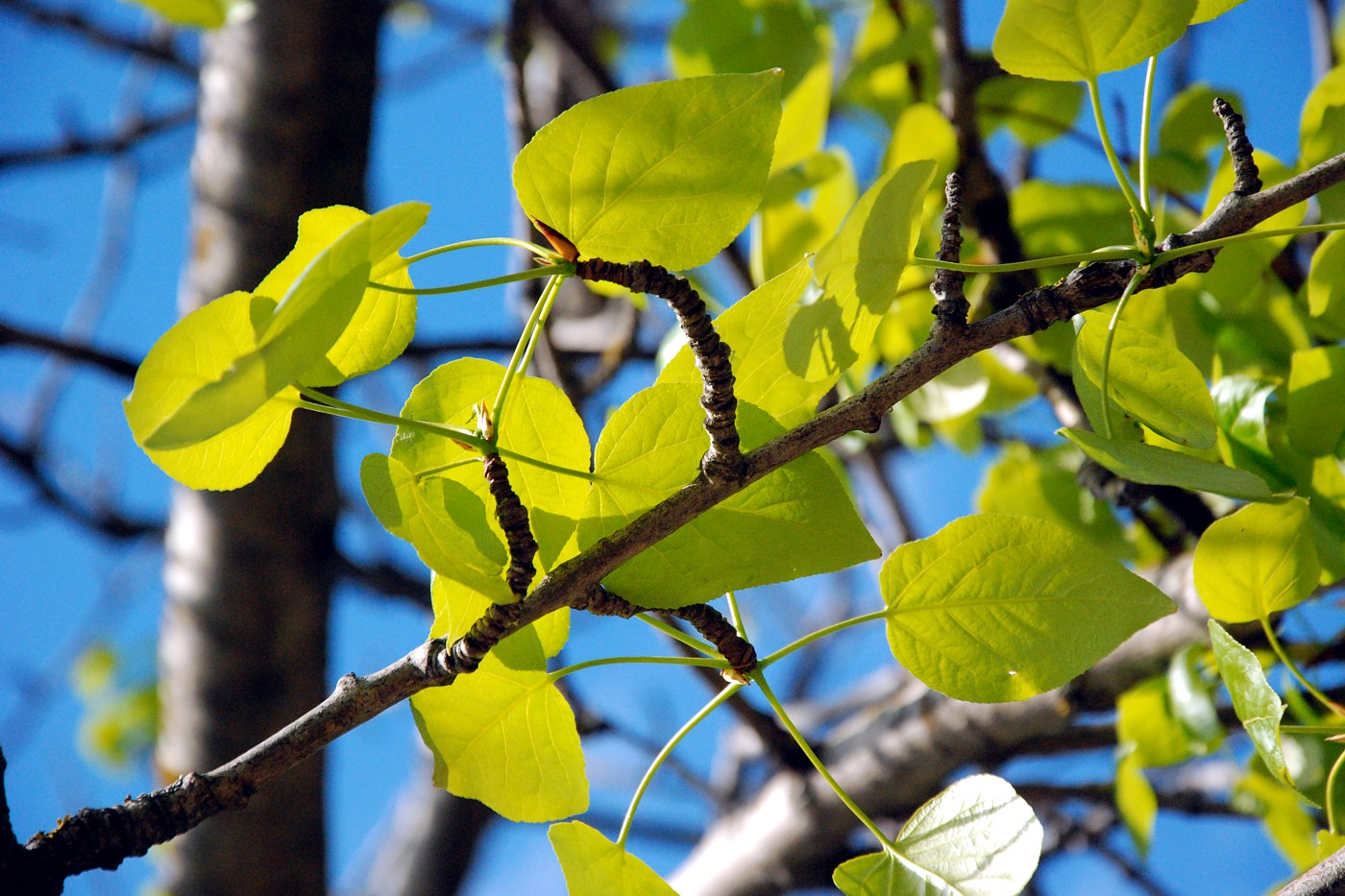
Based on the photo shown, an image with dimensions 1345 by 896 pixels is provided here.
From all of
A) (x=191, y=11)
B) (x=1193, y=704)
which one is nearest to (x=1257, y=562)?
(x=1193, y=704)

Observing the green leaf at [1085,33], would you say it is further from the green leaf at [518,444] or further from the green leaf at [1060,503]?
the green leaf at [1060,503]

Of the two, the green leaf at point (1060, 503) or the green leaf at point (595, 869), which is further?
the green leaf at point (1060, 503)

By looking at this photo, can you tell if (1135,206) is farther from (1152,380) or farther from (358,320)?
(358,320)

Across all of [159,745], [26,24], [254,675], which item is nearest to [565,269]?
[254,675]

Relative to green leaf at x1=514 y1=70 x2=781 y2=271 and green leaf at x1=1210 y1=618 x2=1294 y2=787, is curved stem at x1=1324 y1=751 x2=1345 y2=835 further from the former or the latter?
green leaf at x1=514 y1=70 x2=781 y2=271

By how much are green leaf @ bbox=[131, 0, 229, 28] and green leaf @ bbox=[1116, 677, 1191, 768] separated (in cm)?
54

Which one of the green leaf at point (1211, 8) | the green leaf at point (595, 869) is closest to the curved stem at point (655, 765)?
the green leaf at point (595, 869)

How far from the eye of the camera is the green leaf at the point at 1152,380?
273 millimetres

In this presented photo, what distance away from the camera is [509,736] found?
11.9 inches

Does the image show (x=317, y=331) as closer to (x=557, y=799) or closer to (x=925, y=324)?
(x=557, y=799)

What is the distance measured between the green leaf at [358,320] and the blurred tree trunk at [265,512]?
2.08ft

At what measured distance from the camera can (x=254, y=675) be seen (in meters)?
0.86

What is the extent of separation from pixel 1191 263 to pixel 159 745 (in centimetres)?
96

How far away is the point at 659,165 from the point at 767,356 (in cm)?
6
